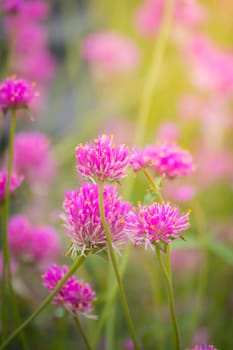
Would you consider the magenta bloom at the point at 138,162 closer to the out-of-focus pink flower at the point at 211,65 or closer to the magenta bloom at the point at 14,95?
the magenta bloom at the point at 14,95

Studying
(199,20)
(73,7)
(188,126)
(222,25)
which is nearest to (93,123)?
(188,126)

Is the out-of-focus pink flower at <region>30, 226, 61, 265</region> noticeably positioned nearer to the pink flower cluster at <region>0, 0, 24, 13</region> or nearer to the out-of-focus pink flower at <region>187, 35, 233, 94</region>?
the pink flower cluster at <region>0, 0, 24, 13</region>

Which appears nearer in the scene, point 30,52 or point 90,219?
point 90,219

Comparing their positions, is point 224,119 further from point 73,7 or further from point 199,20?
point 73,7

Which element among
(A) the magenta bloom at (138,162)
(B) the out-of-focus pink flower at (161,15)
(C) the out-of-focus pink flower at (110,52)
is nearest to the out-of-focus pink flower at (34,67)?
(C) the out-of-focus pink flower at (110,52)

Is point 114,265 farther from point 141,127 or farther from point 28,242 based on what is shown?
point 141,127

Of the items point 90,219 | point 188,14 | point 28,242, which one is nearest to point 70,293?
point 90,219
